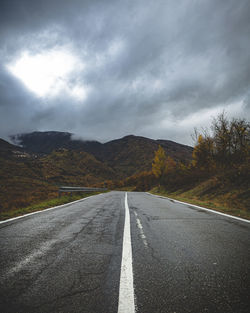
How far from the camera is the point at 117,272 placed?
212cm

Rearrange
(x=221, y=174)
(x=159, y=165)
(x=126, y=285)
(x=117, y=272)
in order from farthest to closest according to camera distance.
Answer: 1. (x=159, y=165)
2. (x=221, y=174)
3. (x=117, y=272)
4. (x=126, y=285)

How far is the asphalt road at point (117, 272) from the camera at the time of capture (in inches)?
59.9

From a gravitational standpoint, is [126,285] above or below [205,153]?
below

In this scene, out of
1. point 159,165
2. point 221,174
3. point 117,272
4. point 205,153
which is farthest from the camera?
point 159,165

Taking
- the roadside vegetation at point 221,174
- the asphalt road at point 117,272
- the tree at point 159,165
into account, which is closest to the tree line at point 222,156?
the roadside vegetation at point 221,174

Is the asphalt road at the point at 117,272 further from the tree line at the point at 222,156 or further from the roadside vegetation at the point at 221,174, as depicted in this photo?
the tree line at the point at 222,156

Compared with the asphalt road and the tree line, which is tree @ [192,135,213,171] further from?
the asphalt road

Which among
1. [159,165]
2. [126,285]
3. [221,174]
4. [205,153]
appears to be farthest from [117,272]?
[159,165]

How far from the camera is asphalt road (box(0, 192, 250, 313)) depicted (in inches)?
59.9

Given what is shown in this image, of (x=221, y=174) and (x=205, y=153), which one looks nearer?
(x=221, y=174)

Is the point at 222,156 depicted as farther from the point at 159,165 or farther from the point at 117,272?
the point at 159,165

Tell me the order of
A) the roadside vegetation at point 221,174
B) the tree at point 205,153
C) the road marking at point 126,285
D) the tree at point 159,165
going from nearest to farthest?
1. the road marking at point 126,285
2. the roadside vegetation at point 221,174
3. the tree at point 205,153
4. the tree at point 159,165

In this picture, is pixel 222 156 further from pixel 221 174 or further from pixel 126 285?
pixel 126 285

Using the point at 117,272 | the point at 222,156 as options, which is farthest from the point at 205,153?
the point at 117,272
